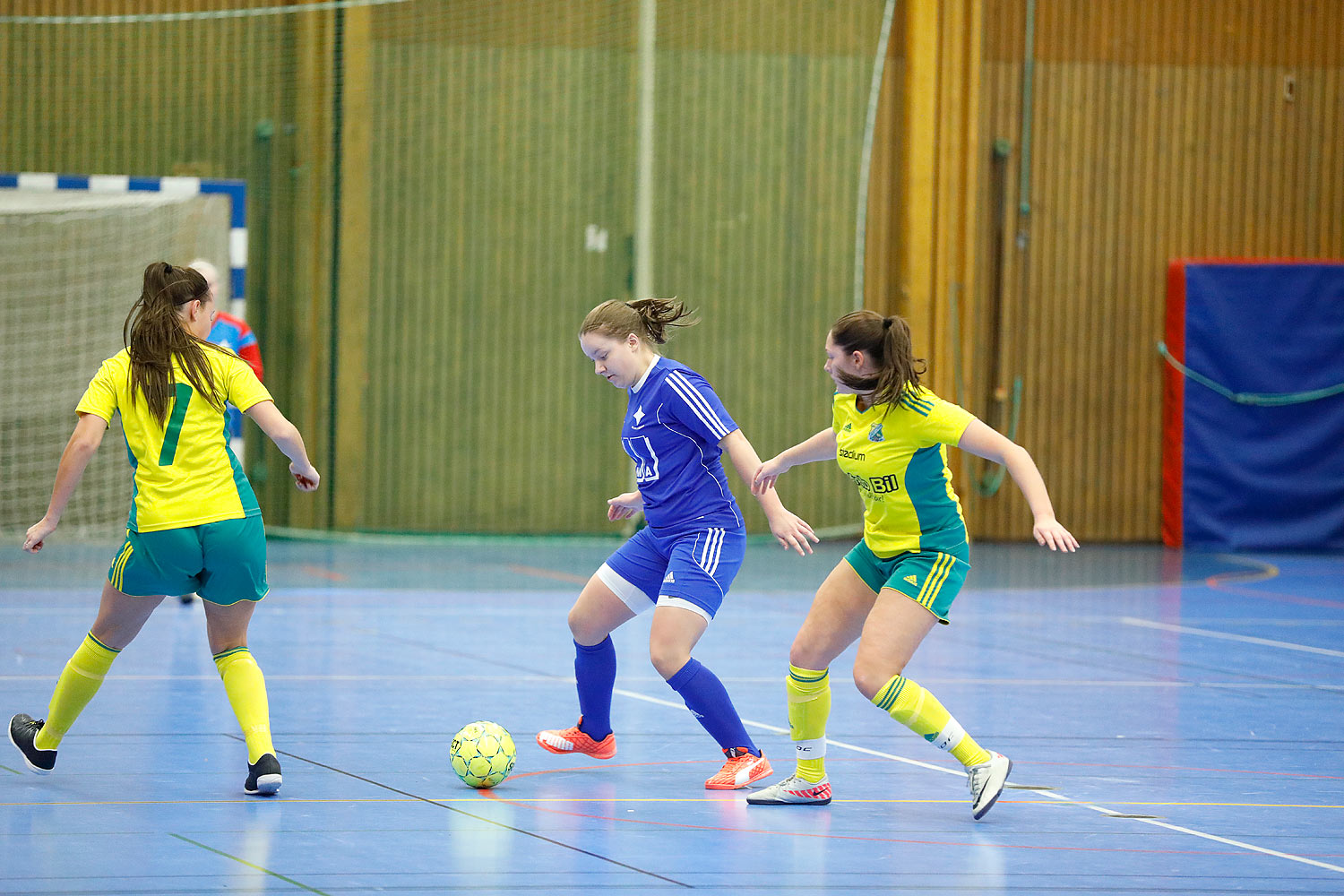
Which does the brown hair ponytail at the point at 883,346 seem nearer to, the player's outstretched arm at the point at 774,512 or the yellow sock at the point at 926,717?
the player's outstretched arm at the point at 774,512

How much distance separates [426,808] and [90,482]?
982cm

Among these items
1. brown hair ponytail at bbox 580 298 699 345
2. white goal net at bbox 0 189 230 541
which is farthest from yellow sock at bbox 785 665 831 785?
white goal net at bbox 0 189 230 541

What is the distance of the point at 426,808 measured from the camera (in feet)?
15.6

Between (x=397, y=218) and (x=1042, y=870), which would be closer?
(x=1042, y=870)

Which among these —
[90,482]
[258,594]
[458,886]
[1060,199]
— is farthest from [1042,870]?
[1060,199]

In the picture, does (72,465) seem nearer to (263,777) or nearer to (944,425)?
(263,777)

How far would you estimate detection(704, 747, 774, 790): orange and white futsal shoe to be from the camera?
5.14 meters

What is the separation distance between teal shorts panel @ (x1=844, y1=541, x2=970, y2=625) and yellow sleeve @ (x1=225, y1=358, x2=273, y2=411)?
189 cm

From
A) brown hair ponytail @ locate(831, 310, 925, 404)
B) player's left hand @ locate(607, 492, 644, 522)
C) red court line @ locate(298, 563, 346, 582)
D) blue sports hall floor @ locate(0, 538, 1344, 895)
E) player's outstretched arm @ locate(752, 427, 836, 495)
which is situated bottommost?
red court line @ locate(298, 563, 346, 582)

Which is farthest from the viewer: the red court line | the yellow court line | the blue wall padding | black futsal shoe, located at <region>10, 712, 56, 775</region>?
the blue wall padding

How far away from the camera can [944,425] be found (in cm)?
484

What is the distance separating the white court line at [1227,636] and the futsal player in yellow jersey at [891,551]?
182 inches

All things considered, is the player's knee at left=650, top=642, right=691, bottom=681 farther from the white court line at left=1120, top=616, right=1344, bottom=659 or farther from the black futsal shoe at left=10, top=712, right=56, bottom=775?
the white court line at left=1120, top=616, right=1344, bottom=659

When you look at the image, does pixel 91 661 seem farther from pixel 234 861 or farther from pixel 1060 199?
pixel 1060 199
